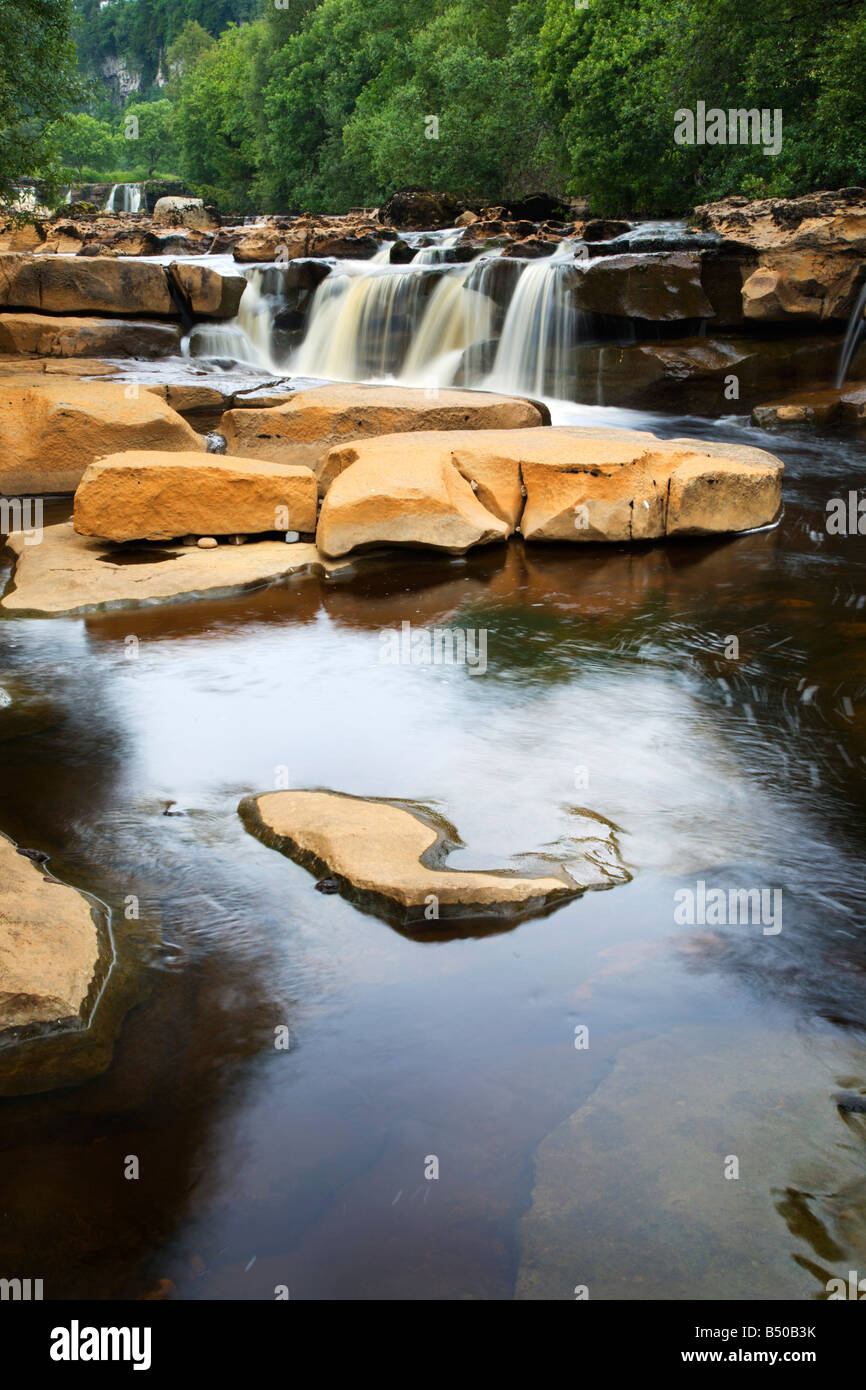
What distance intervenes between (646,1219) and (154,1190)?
1248mm

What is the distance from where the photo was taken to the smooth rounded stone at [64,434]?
10.3m

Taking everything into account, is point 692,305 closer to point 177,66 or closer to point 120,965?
point 120,965

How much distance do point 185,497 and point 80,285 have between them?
8916 millimetres

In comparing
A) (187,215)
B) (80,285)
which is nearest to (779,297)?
(80,285)

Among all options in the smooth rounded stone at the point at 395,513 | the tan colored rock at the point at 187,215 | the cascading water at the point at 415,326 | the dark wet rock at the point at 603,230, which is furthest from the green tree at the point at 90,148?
the smooth rounded stone at the point at 395,513

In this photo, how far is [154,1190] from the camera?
264 cm

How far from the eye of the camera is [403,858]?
157 inches

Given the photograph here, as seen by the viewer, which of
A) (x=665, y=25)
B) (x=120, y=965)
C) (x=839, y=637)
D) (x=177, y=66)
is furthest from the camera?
(x=177, y=66)

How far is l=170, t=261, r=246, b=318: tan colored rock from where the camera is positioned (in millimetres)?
16172

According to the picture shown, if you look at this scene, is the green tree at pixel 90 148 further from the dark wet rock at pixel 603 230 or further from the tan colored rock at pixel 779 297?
the tan colored rock at pixel 779 297

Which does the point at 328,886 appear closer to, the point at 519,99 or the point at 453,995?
the point at 453,995

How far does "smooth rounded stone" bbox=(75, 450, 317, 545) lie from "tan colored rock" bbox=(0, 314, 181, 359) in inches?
284
